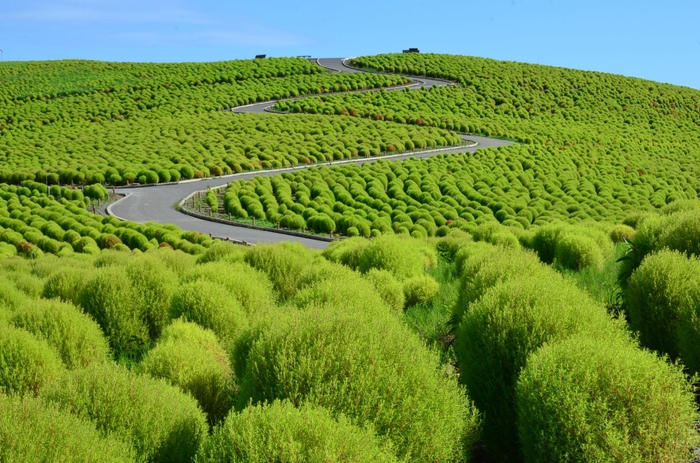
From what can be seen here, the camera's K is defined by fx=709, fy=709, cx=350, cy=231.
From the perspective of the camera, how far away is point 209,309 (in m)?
10.3

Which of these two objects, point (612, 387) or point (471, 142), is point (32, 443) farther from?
point (471, 142)

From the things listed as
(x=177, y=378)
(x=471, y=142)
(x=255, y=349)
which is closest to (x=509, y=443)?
(x=255, y=349)

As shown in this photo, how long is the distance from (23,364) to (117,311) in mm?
3293

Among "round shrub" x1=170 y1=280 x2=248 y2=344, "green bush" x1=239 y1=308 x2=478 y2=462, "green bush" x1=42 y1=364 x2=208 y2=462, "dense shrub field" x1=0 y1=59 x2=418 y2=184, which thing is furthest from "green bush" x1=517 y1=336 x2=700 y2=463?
"dense shrub field" x1=0 y1=59 x2=418 y2=184

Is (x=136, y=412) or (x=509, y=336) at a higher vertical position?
(x=509, y=336)

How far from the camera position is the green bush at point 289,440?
4.76m

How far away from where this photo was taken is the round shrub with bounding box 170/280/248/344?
33.5 ft

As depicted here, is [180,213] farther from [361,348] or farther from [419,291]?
[361,348]

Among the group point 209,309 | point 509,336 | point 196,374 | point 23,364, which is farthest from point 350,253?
point 23,364

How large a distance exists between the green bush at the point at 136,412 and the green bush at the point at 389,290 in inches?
215

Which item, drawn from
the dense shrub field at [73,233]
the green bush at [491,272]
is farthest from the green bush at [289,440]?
the dense shrub field at [73,233]

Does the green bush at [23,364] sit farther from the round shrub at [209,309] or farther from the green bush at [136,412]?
the round shrub at [209,309]

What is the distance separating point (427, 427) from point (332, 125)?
64.2m

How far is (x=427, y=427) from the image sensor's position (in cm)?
601
